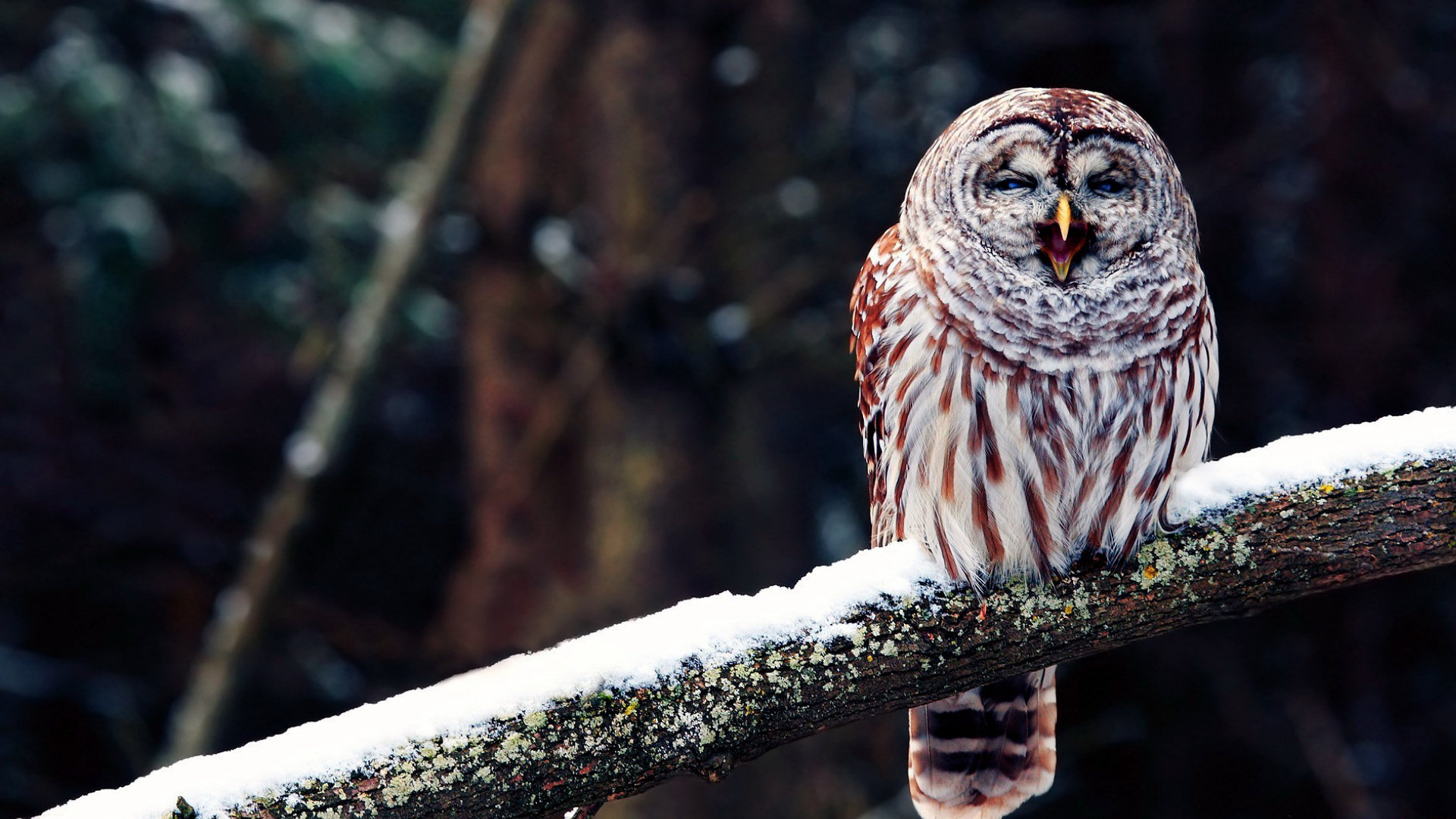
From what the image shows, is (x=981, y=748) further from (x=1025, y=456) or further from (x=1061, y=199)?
(x=1061, y=199)

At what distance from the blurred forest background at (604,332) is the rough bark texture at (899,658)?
2.62m

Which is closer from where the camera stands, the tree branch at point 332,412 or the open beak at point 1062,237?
the open beak at point 1062,237

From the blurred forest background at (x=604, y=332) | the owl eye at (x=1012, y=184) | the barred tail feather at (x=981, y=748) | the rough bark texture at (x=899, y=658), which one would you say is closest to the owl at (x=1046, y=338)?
the owl eye at (x=1012, y=184)

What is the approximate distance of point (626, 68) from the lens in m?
5.54

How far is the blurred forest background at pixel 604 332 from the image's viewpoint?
5.31 m

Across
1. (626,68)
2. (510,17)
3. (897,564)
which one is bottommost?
(897,564)

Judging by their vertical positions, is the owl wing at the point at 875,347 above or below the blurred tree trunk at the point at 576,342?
below

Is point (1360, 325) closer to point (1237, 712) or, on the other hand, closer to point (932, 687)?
point (1237, 712)

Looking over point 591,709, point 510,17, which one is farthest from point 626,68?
point 591,709

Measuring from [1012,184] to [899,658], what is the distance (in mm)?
1099

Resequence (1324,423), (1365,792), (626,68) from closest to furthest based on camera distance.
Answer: (626,68) → (1365,792) → (1324,423)

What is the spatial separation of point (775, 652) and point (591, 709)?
34 cm

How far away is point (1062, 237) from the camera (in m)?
2.95

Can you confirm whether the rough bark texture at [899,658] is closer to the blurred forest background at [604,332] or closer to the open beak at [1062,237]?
the open beak at [1062,237]
